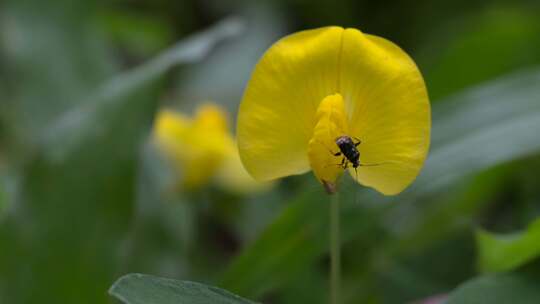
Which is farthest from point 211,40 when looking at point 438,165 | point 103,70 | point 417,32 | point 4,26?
point 417,32

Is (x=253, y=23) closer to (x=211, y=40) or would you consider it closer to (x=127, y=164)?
(x=211, y=40)

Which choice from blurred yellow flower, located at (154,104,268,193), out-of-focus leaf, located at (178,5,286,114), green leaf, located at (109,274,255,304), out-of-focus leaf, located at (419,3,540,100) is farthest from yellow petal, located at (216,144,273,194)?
green leaf, located at (109,274,255,304)

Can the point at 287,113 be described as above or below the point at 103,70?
below

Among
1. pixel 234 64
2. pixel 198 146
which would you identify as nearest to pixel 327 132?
pixel 198 146

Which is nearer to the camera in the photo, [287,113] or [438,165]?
[287,113]

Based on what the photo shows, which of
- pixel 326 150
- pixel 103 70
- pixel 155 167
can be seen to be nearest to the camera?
pixel 326 150

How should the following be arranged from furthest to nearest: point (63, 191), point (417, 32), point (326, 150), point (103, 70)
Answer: point (417, 32), point (103, 70), point (63, 191), point (326, 150)

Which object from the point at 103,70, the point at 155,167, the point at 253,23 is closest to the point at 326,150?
the point at 155,167

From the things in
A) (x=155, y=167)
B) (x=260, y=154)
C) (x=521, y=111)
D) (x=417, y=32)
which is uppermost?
(x=417, y=32)
